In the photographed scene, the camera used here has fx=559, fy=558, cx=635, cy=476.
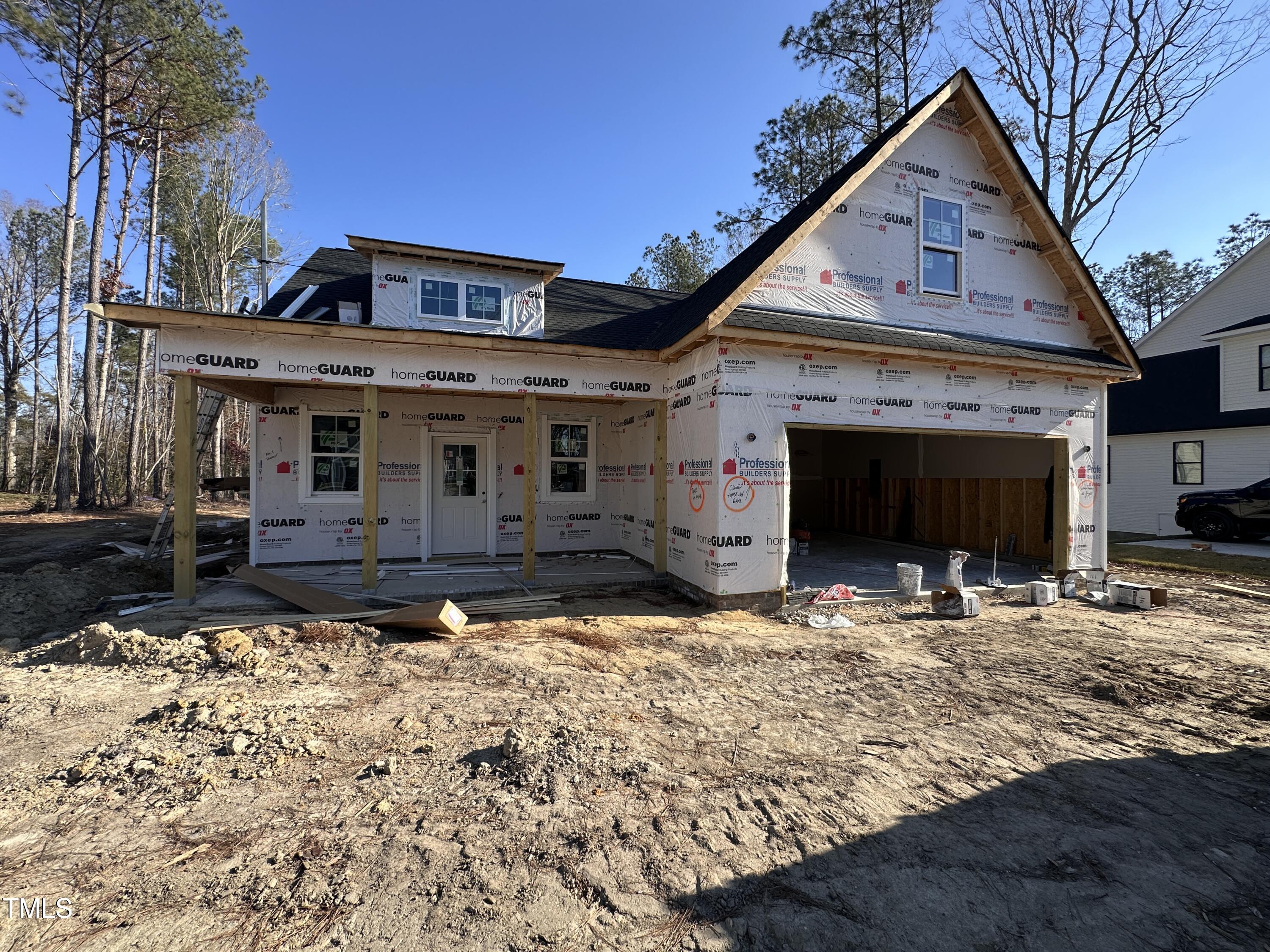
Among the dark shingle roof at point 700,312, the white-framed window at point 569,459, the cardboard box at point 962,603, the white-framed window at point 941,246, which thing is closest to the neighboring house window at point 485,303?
the dark shingle roof at point 700,312

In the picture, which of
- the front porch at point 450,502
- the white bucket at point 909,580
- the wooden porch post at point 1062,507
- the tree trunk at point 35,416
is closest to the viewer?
the front porch at point 450,502

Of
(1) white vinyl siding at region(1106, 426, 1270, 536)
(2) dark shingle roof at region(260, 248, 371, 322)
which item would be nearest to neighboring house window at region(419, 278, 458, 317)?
(2) dark shingle roof at region(260, 248, 371, 322)

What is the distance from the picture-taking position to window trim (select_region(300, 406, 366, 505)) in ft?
31.3

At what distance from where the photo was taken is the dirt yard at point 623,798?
7.50ft

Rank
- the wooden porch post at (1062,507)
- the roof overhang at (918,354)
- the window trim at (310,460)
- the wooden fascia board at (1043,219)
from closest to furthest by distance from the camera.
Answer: the roof overhang at (918,354), the wooden fascia board at (1043,219), the wooden porch post at (1062,507), the window trim at (310,460)

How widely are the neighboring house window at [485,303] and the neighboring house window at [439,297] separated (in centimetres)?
24

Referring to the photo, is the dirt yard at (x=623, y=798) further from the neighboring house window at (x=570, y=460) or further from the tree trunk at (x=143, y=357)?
the tree trunk at (x=143, y=357)

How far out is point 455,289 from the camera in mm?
10078

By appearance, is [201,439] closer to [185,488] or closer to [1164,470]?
[185,488]

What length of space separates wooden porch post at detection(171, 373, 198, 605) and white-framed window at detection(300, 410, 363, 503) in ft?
9.18

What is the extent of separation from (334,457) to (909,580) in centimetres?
960

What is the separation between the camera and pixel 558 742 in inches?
145

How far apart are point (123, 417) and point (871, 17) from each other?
121 feet

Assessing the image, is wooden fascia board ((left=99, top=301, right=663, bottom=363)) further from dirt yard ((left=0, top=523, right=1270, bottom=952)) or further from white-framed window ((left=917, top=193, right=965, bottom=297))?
white-framed window ((left=917, top=193, right=965, bottom=297))
